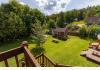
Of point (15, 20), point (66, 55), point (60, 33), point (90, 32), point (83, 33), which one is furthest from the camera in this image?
point (60, 33)

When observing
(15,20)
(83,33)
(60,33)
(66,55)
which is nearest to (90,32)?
(83,33)

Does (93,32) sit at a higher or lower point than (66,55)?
higher

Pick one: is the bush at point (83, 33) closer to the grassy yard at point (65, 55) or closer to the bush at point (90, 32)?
the bush at point (90, 32)

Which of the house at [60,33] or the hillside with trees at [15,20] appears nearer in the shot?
the hillside with trees at [15,20]

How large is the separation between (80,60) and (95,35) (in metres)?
8.15

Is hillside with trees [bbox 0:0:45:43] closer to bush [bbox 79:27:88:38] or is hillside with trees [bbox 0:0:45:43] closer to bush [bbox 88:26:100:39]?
bush [bbox 79:27:88:38]

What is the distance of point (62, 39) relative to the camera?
62.7 feet

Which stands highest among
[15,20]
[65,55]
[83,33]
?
[15,20]

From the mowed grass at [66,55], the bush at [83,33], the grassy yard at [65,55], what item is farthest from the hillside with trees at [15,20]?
the bush at [83,33]

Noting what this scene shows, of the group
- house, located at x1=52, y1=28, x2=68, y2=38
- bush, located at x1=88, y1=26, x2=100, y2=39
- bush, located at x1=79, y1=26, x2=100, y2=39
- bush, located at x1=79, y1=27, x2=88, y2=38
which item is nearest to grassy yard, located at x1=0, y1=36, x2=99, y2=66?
house, located at x1=52, y1=28, x2=68, y2=38

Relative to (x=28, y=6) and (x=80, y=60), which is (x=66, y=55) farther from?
(x=28, y=6)

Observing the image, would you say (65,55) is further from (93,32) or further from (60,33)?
(60,33)

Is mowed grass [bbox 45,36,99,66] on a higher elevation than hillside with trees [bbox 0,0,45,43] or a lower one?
lower

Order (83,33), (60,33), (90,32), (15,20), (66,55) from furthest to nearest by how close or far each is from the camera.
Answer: (60,33), (83,33), (90,32), (15,20), (66,55)
